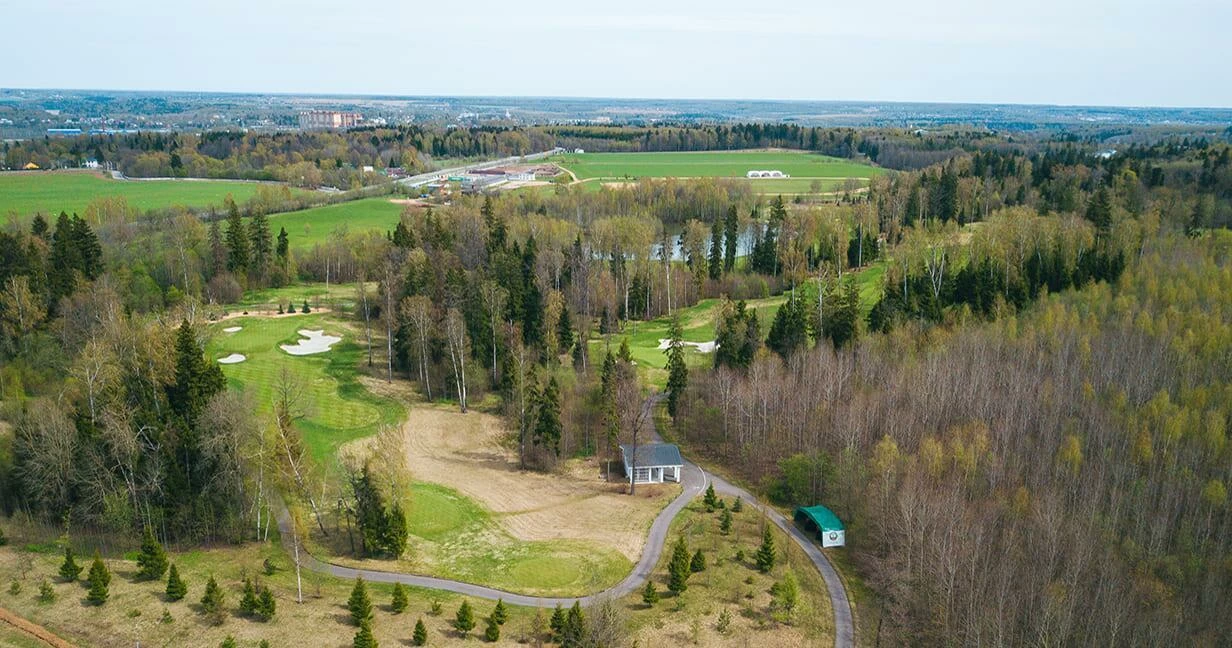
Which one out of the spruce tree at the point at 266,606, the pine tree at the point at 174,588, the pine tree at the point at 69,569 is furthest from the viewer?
the pine tree at the point at 69,569

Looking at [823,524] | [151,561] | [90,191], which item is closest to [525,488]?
[823,524]

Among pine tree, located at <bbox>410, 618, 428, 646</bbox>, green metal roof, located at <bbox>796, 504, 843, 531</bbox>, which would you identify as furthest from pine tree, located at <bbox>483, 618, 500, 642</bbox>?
green metal roof, located at <bbox>796, 504, 843, 531</bbox>

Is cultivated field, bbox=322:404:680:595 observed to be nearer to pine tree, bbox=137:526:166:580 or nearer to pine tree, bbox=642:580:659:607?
pine tree, bbox=642:580:659:607

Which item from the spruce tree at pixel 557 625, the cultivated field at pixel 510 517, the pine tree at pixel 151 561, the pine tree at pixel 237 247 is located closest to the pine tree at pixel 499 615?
the spruce tree at pixel 557 625

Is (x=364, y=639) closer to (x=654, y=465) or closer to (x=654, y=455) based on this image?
(x=654, y=465)

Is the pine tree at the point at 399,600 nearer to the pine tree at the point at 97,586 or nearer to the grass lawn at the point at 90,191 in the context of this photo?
the pine tree at the point at 97,586
